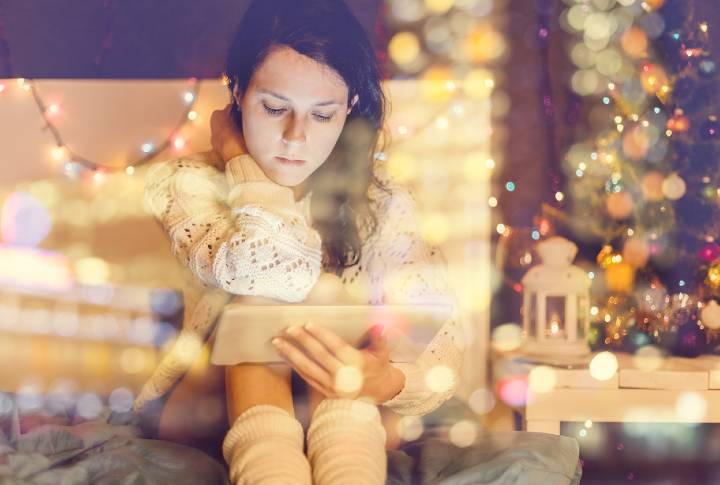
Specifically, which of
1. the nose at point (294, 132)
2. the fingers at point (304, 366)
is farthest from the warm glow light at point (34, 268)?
the fingers at point (304, 366)

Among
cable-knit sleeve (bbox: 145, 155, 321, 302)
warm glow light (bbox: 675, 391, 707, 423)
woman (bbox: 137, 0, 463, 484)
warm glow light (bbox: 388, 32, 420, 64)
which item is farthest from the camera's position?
warm glow light (bbox: 388, 32, 420, 64)

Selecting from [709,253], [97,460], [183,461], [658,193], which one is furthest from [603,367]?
[97,460]

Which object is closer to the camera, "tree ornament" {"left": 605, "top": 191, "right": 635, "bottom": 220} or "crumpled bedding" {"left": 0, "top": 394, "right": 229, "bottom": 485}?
"crumpled bedding" {"left": 0, "top": 394, "right": 229, "bottom": 485}

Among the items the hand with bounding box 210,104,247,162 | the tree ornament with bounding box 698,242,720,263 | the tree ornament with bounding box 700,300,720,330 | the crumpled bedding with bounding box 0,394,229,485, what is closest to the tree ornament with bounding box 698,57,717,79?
the tree ornament with bounding box 698,242,720,263

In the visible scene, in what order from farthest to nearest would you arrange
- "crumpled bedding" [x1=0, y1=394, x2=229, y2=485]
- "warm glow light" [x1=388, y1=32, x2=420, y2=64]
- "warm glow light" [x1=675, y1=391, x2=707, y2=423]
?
"warm glow light" [x1=388, y1=32, x2=420, y2=64] < "warm glow light" [x1=675, y1=391, x2=707, y2=423] < "crumpled bedding" [x1=0, y1=394, x2=229, y2=485]

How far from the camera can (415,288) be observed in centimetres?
154

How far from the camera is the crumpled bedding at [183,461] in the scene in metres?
1.12

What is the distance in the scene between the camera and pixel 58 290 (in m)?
1.89

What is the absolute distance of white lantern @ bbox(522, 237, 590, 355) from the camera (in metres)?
1.78

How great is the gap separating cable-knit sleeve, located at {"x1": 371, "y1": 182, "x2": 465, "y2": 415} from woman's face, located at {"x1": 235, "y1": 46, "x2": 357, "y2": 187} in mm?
210

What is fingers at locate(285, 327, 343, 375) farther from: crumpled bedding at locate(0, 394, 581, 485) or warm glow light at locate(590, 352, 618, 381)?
warm glow light at locate(590, 352, 618, 381)

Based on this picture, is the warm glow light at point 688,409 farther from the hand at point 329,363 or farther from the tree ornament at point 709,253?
the hand at point 329,363

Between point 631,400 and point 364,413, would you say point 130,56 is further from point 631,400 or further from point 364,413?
point 631,400

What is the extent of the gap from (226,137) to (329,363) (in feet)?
1.67
